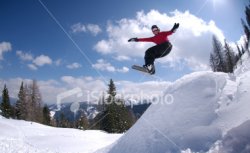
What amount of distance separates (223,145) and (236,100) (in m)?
2.04

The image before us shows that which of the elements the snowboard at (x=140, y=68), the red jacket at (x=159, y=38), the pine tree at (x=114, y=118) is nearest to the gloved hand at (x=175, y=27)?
the red jacket at (x=159, y=38)

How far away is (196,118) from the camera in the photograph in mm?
10070

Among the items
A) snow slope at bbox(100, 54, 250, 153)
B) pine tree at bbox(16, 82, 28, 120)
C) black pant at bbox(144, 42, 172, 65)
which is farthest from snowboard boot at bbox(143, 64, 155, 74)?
pine tree at bbox(16, 82, 28, 120)

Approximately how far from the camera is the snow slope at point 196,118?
8648 millimetres

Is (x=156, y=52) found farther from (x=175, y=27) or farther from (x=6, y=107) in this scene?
(x=6, y=107)

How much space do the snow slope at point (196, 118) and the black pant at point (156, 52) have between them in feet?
6.34

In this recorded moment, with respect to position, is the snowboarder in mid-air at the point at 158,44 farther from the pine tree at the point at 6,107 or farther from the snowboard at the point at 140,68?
the pine tree at the point at 6,107

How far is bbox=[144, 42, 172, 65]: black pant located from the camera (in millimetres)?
11163

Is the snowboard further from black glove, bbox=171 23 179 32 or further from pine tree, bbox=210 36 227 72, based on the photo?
pine tree, bbox=210 36 227 72

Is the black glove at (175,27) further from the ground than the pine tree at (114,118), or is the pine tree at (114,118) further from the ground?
the black glove at (175,27)

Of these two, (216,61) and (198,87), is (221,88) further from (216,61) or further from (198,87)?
(216,61)

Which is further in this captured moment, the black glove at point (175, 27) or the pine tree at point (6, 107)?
the pine tree at point (6, 107)

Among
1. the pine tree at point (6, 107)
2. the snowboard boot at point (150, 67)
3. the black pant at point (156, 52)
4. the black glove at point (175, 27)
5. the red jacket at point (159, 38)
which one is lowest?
the snowboard boot at point (150, 67)

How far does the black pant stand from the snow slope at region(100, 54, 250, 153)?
1.93 m
